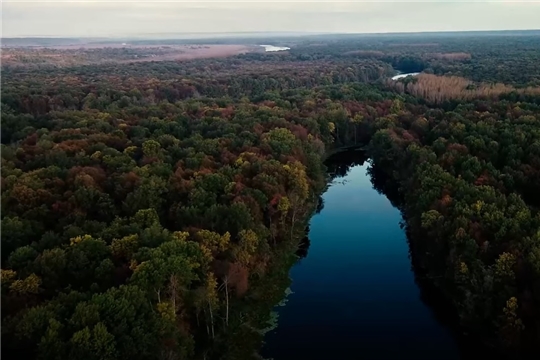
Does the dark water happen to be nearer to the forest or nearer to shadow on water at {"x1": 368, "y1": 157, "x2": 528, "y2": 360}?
shadow on water at {"x1": 368, "y1": 157, "x2": 528, "y2": 360}

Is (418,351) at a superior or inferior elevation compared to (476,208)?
inferior

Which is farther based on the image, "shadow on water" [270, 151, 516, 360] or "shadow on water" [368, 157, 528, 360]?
"shadow on water" [270, 151, 516, 360]

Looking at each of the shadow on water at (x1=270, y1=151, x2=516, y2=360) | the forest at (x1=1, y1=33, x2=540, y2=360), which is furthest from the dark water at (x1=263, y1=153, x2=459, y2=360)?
the forest at (x1=1, y1=33, x2=540, y2=360)

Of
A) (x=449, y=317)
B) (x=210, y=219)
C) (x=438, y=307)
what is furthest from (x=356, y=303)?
(x=210, y=219)

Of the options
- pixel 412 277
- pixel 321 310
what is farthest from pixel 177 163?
pixel 412 277

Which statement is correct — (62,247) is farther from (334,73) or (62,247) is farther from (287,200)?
(334,73)
